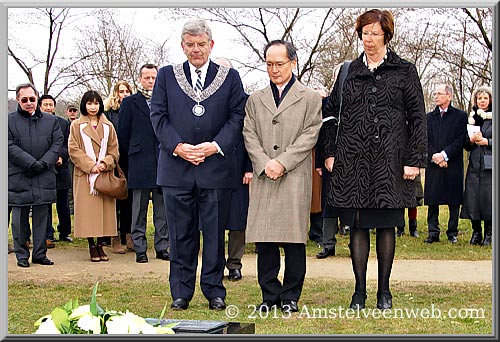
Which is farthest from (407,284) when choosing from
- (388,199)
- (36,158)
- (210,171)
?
(36,158)

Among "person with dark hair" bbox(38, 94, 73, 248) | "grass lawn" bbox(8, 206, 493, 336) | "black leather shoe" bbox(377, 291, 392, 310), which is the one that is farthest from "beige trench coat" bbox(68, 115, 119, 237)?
"black leather shoe" bbox(377, 291, 392, 310)

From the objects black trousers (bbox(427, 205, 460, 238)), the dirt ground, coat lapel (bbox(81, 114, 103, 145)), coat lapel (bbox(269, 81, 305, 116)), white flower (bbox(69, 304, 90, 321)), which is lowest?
the dirt ground

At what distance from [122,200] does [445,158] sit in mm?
3986

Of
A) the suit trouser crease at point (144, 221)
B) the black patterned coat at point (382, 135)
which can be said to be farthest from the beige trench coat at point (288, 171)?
the suit trouser crease at point (144, 221)

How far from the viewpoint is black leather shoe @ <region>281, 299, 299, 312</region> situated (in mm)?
6422

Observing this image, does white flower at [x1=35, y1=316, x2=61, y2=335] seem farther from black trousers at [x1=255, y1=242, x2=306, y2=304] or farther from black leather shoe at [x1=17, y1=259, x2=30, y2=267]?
black leather shoe at [x1=17, y1=259, x2=30, y2=267]

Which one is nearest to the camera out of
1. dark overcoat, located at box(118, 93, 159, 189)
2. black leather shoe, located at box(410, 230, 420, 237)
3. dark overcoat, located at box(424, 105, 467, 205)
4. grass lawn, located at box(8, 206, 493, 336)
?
grass lawn, located at box(8, 206, 493, 336)

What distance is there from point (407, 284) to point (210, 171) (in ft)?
7.72

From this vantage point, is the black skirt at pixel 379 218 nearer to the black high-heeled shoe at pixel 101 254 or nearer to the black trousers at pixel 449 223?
the black high-heeled shoe at pixel 101 254

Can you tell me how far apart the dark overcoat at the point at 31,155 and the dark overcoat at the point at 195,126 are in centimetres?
281

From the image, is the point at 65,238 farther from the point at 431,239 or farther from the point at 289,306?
the point at 289,306

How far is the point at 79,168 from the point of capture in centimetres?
938

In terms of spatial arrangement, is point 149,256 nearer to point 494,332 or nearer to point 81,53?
point 81,53

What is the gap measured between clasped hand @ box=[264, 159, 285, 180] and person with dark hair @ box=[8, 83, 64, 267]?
3.44m
